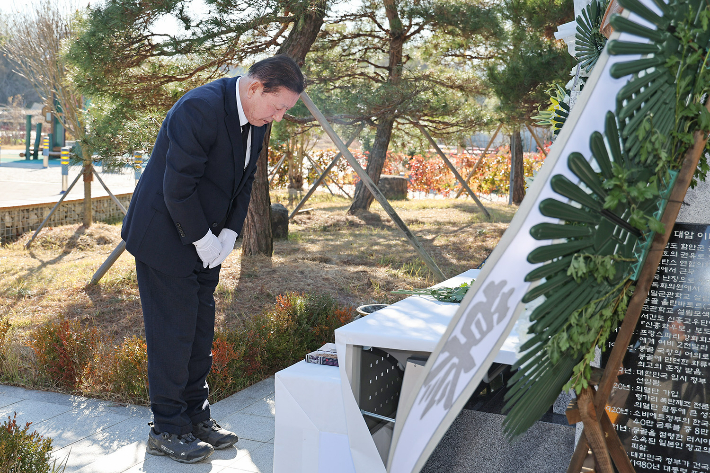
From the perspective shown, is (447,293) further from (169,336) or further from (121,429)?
(121,429)

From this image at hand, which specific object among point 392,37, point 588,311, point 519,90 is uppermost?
point 392,37

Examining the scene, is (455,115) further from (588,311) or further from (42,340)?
(588,311)

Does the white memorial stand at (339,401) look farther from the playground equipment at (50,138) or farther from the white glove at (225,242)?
the playground equipment at (50,138)

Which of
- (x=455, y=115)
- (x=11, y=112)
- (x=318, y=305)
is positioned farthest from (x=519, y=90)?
(x=11, y=112)

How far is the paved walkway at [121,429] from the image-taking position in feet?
7.13

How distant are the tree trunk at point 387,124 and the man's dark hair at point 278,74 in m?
4.86

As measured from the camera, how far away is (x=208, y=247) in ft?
7.14

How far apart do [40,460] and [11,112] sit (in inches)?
1142

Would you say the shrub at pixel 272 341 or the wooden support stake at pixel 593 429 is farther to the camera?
the shrub at pixel 272 341

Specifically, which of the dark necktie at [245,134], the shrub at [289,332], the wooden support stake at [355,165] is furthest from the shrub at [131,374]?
the wooden support stake at [355,165]

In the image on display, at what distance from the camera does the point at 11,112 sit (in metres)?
26.5

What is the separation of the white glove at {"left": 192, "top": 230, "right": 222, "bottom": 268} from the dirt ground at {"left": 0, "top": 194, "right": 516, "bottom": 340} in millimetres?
1660

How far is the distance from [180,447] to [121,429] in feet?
1.51

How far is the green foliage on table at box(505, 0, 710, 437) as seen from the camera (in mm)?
828
